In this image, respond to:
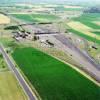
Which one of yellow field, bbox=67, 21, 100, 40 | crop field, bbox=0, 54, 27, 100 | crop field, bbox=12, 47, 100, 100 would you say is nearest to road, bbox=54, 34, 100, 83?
crop field, bbox=12, 47, 100, 100

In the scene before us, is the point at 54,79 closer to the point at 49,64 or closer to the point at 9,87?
the point at 49,64

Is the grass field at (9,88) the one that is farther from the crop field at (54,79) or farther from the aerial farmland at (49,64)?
the crop field at (54,79)

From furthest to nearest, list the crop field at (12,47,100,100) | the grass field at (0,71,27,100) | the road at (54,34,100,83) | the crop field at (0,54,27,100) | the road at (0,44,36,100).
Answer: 1. the road at (54,34,100,83)
2. the crop field at (12,47,100,100)
3. the road at (0,44,36,100)
4. the crop field at (0,54,27,100)
5. the grass field at (0,71,27,100)

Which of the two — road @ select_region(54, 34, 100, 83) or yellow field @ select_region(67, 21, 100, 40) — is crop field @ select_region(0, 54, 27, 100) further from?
yellow field @ select_region(67, 21, 100, 40)

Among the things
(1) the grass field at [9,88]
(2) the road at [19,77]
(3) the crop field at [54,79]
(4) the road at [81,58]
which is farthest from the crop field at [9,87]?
(4) the road at [81,58]

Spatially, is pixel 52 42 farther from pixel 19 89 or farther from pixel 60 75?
pixel 19 89
